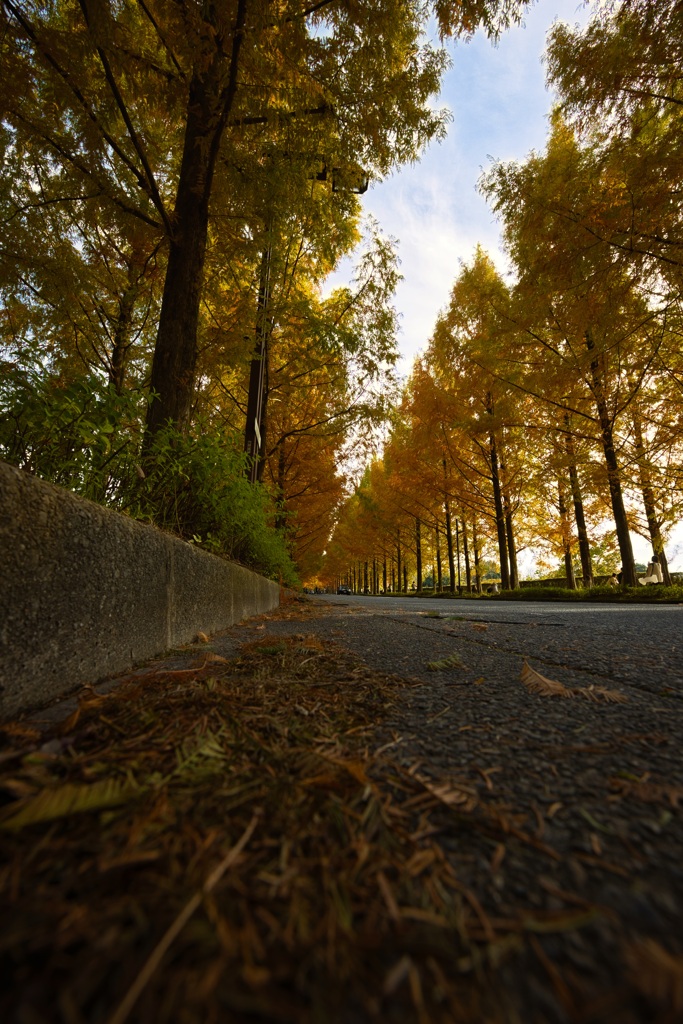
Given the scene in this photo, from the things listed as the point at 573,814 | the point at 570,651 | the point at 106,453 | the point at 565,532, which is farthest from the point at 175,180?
the point at 565,532

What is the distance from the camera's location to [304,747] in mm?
924

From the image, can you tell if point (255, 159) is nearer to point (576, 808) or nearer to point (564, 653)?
point (564, 653)

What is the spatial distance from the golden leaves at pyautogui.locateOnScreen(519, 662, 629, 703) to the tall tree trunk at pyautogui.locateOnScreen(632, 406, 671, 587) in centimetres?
898

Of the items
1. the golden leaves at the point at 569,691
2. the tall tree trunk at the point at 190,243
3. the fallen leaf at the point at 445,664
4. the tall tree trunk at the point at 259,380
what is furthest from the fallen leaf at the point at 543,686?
the tall tree trunk at the point at 259,380

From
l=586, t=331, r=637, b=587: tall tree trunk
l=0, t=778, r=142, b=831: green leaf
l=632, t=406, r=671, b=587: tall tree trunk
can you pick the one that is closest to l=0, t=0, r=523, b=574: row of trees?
l=0, t=778, r=142, b=831: green leaf

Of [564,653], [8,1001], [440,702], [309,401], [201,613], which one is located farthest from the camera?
[309,401]

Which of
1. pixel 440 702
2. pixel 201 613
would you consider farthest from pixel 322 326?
pixel 440 702

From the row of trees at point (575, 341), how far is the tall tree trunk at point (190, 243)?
4.66 m

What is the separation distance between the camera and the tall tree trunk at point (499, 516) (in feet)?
41.9

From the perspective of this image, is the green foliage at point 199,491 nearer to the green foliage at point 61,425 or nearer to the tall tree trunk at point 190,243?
the green foliage at point 61,425

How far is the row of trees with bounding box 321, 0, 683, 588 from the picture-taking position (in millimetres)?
5367

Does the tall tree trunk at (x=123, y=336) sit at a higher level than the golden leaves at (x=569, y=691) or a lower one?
higher

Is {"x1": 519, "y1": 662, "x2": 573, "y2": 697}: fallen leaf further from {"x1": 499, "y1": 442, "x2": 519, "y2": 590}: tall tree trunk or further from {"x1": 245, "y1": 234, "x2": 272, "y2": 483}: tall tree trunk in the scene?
{"x1": 499, "y1": 442, "x2": 519, "y2": 590}: tall tree trunk

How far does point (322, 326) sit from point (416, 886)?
7517 mm
